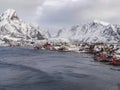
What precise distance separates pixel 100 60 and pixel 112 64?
1344cm

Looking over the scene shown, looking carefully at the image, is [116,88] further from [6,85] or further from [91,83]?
[6,85]

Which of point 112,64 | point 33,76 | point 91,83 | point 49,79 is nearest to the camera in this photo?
point 91,83

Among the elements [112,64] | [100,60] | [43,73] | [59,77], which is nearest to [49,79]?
[59,77]

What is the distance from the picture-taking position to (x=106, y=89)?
53.3 metres

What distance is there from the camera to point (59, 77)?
217 ft

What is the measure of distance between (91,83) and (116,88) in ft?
19.2

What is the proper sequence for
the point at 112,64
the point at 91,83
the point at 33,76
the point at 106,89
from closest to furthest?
the point at 106,89, the point at 91,83, the point at 33,76, the point at 112,64

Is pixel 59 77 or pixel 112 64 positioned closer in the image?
pixel 59 77

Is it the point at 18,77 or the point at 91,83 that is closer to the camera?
the point at 91,83

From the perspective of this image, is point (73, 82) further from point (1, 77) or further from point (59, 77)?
point (1, 77)

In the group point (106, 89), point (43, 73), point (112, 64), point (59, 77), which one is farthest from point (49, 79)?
point (112, 64)

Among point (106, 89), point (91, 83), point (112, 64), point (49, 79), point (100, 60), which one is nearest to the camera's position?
point (106, 89)

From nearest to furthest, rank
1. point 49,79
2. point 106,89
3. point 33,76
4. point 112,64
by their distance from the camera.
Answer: point 106,89
point 49,79
point 33,76
point 112,64

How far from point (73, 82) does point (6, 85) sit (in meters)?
13.4
